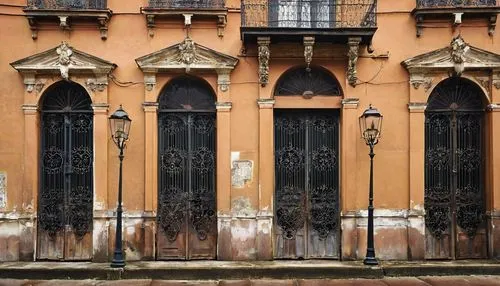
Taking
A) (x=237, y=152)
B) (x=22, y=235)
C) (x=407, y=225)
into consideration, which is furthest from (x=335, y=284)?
(x=22, y=235)

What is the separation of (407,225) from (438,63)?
3.71 meters

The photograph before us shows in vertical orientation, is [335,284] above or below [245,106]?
below

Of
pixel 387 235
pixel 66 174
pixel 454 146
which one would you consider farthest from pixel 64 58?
pixel 454 146

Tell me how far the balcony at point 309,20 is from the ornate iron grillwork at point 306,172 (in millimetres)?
1861

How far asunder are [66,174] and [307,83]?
5959 mm

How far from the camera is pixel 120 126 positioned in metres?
11.5

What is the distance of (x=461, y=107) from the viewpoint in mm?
12797

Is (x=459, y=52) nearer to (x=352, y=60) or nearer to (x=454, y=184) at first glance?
(x=352, y=60)

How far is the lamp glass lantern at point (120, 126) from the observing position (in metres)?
11.4

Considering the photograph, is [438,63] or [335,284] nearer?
[335,284]

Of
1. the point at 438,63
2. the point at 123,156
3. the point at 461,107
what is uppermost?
the point at 438,63

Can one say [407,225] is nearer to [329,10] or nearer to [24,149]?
[329,10]

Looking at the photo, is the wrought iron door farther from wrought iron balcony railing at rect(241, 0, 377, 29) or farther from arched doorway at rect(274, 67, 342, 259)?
wrought iron balcony railing at rect(241, 0, 377, 29)

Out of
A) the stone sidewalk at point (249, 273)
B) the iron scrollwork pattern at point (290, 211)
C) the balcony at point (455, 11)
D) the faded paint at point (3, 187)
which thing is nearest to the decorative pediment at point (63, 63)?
the faded paint at point (3, 187)
